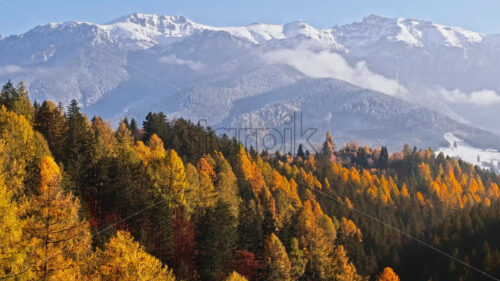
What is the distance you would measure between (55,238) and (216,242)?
89.4ft

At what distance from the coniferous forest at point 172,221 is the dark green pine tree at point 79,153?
14 cm

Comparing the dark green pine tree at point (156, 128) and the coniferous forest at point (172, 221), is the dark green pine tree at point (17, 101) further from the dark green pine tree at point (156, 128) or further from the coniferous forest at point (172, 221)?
the dark green pine tree at point (156, 128)

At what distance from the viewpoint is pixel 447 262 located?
86.9 metres

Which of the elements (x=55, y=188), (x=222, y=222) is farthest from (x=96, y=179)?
(x=55, y=188)

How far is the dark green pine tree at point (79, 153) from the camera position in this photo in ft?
179

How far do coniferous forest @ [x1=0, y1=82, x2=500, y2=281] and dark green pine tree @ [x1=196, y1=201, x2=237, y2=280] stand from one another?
132mm

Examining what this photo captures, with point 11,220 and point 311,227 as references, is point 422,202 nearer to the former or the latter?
point 311,227

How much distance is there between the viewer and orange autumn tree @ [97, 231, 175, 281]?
36.7m

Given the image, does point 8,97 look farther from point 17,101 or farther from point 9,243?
point 9,243

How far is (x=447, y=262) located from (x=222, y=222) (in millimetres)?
47939

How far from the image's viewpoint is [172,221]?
5797 cm

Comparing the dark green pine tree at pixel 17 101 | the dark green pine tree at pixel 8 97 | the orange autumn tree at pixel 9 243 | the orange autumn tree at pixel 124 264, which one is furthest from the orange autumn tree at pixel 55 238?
the dark green pine tree at pixel 8 97

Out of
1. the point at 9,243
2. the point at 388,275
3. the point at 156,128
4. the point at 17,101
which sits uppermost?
the point at 17,101

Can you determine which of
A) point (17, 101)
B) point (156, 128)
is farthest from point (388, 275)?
point (17, 101)
